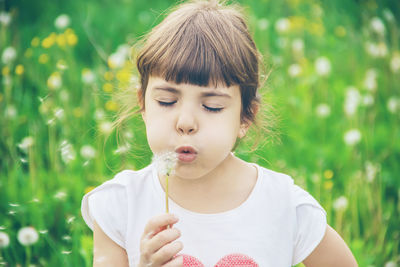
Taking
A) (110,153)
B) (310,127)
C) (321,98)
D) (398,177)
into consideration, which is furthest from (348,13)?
(110,153)

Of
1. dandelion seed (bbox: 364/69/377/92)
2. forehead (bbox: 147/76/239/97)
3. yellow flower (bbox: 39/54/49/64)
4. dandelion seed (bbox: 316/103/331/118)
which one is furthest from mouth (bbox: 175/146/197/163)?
yellow flower (bbox: 39/54/49/64)

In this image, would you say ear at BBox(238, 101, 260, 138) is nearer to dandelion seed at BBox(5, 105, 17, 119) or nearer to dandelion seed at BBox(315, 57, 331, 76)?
dandelion seed at BBox(5, 105, 17, 119)

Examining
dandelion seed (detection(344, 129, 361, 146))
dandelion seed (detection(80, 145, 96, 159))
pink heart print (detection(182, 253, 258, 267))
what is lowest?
pink heart print (detection(182, 253, 258, 267))

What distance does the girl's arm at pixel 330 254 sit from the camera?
1.55 m

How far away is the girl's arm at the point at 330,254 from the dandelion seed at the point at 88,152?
1.20 metres

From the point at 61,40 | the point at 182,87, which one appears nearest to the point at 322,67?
the point at 61,40

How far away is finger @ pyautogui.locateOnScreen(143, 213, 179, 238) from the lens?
125 cm

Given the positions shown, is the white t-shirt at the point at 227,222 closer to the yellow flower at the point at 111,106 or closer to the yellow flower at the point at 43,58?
the yellow flower at the point at 111,106

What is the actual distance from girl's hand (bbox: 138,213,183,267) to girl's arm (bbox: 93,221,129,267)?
23cm

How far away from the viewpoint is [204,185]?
1.50 meters

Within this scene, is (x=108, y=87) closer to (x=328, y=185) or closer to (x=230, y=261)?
(x=328, y=185)

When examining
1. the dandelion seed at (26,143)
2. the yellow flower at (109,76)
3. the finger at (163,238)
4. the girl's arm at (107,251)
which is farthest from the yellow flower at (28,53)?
the finger at (163,238)

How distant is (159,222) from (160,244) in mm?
53

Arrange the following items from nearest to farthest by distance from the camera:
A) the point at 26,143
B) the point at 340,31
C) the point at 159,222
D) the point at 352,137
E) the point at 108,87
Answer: the point at 159,222 < the point at 26,143 < the point at 352,137 < the point at 108,87 < the point at 340,31
